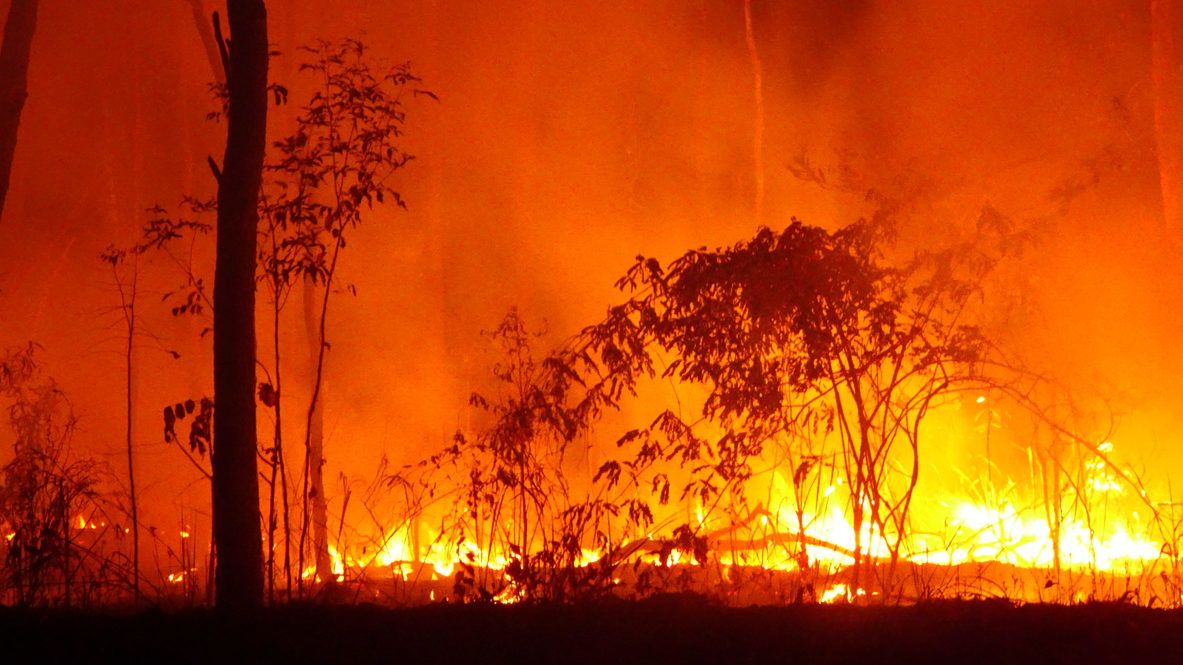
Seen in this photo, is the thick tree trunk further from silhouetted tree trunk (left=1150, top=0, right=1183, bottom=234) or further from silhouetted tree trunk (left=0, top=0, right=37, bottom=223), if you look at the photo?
silhouetted tree trunk (left=1150, top=0, right=1183, bottom=234)

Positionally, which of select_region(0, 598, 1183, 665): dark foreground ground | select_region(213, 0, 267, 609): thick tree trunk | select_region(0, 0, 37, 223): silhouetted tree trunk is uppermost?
select_region(0, 0, 37, 223): silhouetted tree trunk

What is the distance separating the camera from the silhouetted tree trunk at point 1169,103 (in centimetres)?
1293

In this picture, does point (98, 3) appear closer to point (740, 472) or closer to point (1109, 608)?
point (740, 472)

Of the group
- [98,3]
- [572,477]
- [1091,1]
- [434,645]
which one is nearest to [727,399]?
[434,645]

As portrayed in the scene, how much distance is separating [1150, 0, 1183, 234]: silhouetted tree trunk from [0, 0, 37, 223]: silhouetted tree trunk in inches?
501

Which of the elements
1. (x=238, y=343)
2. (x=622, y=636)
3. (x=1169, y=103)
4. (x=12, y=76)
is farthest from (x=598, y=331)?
(x=1169, y=103)

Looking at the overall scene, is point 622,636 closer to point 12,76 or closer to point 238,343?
point 238,343

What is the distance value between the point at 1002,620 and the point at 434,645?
2.93 metres

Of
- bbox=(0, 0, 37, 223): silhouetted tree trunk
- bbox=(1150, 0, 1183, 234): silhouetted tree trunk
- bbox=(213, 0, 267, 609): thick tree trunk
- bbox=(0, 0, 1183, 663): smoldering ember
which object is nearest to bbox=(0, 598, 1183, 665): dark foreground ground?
bbox=(0, 0, 1183, 663): smoldering ember

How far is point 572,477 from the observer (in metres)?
14.8

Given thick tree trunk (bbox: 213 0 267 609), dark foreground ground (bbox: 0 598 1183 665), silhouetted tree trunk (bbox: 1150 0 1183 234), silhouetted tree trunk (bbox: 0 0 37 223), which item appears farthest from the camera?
silhouetted tree trunk (bbox: 1150 0 1183 234)

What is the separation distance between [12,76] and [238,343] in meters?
4.60

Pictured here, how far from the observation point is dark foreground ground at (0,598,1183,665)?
502 cm

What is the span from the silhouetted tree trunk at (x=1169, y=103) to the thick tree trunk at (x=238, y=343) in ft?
37.1
